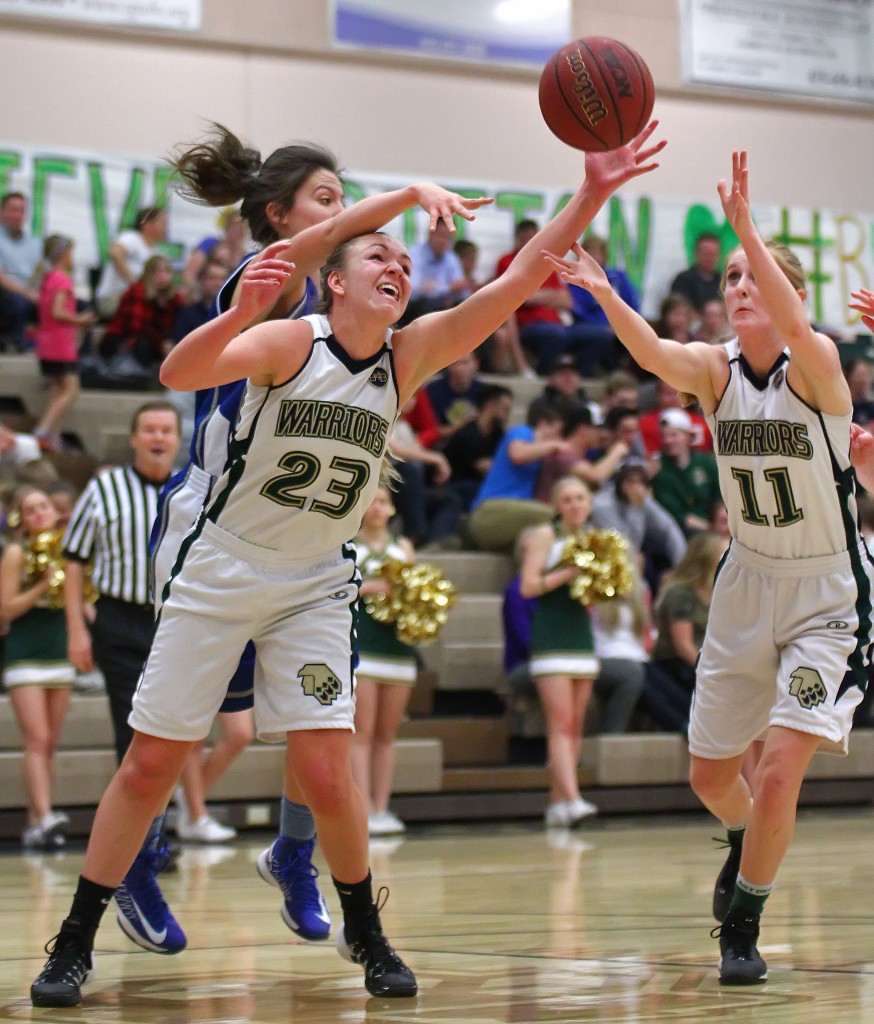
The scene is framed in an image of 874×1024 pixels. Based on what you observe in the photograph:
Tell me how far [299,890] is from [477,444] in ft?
22.7

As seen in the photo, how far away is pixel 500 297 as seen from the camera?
3.86 meters

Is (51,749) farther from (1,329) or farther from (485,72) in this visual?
(485,72)

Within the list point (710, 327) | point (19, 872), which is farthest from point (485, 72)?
point (19, 872)

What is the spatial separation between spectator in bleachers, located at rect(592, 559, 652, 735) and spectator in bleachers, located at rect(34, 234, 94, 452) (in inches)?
154

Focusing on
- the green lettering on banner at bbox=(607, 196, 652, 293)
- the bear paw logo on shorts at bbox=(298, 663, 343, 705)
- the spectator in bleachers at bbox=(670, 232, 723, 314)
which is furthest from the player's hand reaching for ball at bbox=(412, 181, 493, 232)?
the green lettering on banner at bbox=(607, 196, 652, 293)

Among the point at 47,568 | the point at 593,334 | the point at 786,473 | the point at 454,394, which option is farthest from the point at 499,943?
the point at 593,334

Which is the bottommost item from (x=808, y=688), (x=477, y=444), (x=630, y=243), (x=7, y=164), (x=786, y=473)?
(x=808, y=688)

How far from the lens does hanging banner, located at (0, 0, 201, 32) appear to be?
13148 millimetres

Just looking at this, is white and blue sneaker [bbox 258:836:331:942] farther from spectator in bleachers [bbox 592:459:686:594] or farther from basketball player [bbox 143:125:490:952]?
spectator in bleachers [bbox 592:459:686:594]

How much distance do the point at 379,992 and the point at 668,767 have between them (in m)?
5.63

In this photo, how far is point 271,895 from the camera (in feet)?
19.1

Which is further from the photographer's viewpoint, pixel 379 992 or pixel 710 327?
pixel 710 327

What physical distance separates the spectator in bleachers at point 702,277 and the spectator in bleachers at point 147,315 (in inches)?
201

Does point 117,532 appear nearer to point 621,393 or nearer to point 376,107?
point 621,393
